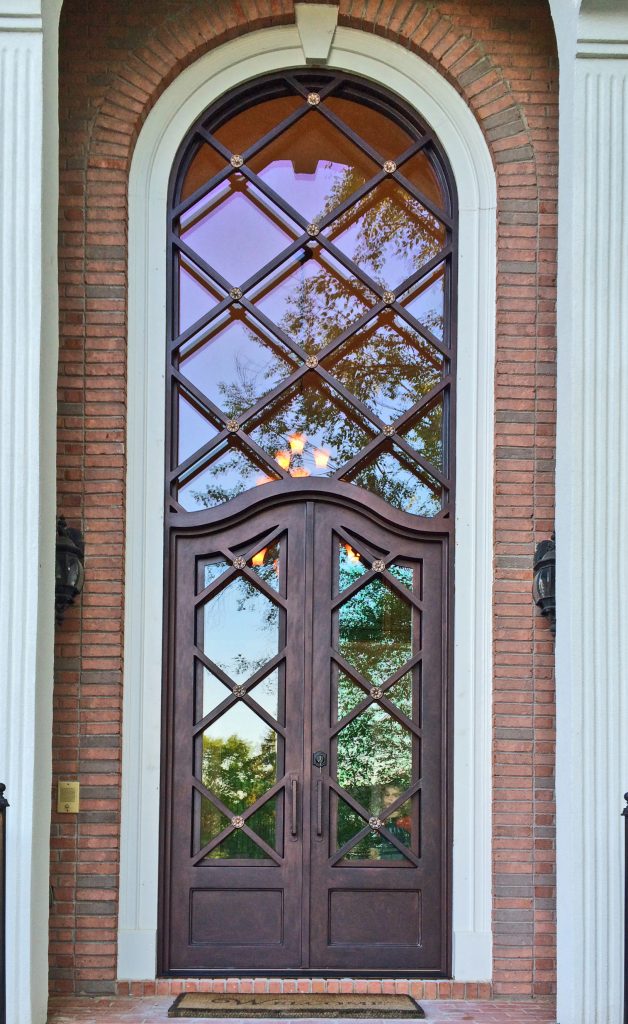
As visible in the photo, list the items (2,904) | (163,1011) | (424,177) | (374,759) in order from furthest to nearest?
(424,177), (374,759), (163,1011), (2,904)

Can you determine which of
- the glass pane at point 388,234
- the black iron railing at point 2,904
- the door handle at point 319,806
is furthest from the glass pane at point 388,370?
the black iron railing at point 2,904

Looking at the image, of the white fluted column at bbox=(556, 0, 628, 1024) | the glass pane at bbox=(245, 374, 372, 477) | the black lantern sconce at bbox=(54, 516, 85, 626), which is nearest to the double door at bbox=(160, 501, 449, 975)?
the glass pane at bbox=(245, 374, 372, 477)

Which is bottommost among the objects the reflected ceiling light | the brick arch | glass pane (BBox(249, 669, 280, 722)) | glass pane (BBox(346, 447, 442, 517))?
glass pane (BBox(249, 669, 280, 722))

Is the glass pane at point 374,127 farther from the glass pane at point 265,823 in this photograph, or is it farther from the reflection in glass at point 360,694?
the glass pane at point 265,823

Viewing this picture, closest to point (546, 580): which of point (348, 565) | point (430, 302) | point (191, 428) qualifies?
point (348, 565)

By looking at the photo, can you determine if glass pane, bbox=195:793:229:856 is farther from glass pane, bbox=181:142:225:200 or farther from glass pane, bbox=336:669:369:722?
glass pane, bbox=181:142:225:200

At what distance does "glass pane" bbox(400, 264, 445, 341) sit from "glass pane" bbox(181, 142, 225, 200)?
4.52 ft

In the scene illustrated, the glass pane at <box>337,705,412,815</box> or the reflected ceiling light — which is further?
the reflected ceiling light

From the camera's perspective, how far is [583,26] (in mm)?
5996

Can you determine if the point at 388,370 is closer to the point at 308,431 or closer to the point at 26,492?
the point at 308,431

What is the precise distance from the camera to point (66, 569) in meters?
6.37

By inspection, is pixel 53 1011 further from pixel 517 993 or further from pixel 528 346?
pixel 528 346

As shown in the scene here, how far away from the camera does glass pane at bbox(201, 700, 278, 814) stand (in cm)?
665

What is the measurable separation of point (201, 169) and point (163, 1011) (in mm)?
4725
